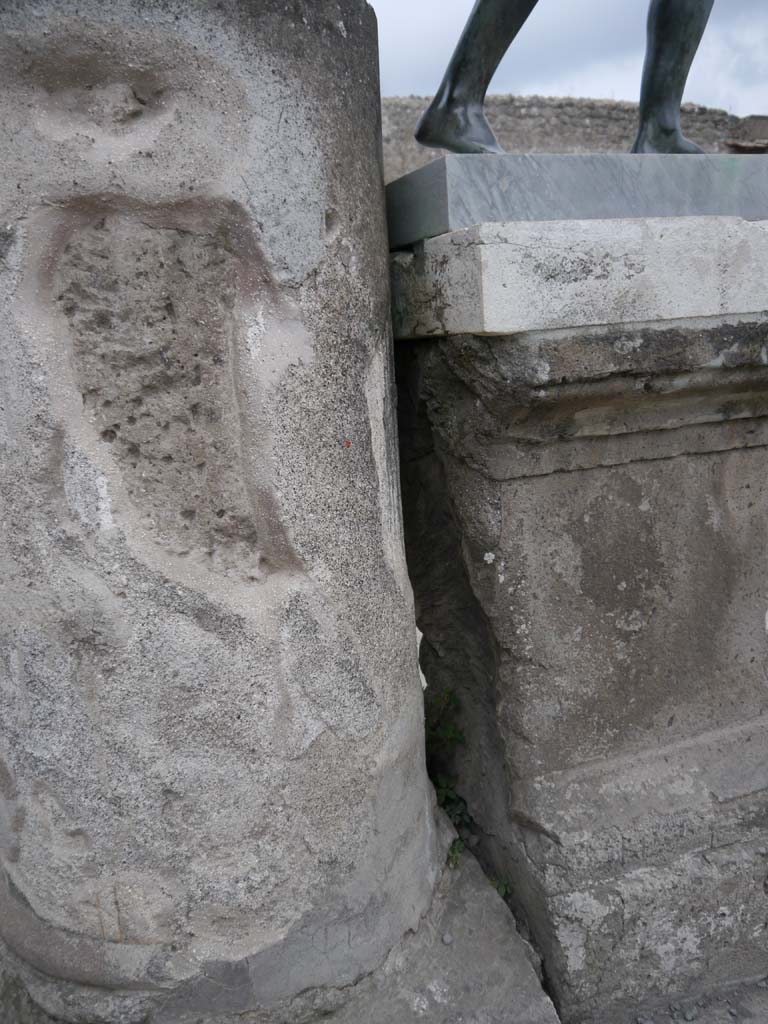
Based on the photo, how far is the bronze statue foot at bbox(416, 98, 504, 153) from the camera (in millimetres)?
1440

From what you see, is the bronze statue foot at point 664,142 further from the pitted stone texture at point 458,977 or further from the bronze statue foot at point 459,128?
the pitted stone texture at point 458,977

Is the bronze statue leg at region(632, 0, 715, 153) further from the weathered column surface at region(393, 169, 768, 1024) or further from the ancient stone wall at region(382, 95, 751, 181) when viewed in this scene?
the ancient stone wall at region(382, 95, 751, 181)

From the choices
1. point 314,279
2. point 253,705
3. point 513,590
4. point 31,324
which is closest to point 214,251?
point 314,279

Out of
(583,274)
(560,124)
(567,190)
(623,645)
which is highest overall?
(560,124)

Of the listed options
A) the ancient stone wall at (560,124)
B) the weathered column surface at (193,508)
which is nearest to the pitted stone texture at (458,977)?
the weathered column surface at (193,508)

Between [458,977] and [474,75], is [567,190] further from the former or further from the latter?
[458,977]

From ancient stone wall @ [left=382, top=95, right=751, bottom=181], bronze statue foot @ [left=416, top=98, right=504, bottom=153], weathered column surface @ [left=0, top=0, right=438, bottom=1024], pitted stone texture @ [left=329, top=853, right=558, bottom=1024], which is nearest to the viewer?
weathered column surface @ [left=0, top=0, right=438, bottom=1024]

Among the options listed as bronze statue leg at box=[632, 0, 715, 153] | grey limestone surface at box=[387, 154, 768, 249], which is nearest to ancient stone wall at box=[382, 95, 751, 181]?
bronze statue leg at box=[632, 0, 715, 153]

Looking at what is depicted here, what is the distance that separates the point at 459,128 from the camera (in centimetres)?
146

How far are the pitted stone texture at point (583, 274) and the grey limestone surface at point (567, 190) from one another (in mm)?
64

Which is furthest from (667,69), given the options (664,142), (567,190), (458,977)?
(458,977)

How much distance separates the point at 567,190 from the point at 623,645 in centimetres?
79

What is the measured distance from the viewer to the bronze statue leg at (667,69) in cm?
149

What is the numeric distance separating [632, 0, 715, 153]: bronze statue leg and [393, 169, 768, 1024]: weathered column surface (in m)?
0.41
